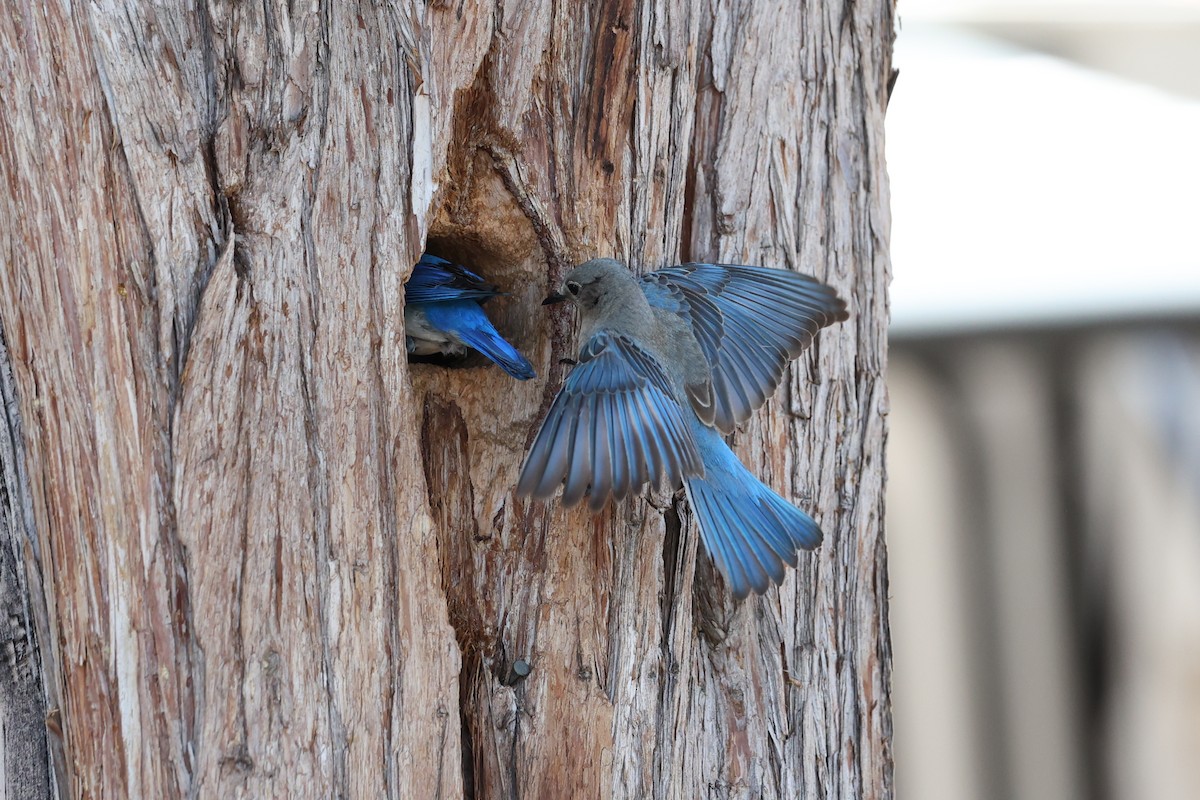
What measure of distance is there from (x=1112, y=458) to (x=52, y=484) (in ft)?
16.0

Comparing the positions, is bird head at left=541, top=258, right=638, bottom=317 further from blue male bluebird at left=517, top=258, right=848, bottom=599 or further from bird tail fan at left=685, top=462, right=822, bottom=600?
bird tail fan at left=685, top=462, right=822, bottom=600

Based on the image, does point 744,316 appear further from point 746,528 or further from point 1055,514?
point 1055,514

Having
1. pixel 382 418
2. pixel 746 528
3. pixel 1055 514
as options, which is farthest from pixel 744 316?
pixel 1055 514

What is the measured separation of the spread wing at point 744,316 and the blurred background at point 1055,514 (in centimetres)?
265

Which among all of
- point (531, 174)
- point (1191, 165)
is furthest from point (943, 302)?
point (531, 174)

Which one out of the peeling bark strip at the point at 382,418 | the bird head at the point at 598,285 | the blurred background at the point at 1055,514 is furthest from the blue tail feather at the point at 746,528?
the blurred background at the point at 1055,514

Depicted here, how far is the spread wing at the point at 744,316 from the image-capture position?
2891 mm

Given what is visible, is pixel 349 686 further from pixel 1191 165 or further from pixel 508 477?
pixel 1191 165

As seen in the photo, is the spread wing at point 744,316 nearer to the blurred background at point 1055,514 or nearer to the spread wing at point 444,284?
the spread wing at point 444,284

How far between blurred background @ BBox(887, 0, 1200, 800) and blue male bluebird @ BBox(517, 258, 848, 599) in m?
2.66

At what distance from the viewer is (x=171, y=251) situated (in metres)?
2.28

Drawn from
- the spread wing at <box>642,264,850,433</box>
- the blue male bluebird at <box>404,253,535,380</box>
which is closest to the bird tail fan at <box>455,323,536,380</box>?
the blue male bluebird at <box>404,253,535,380</box>

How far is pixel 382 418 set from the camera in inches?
96.7

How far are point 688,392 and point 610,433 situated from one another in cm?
48
